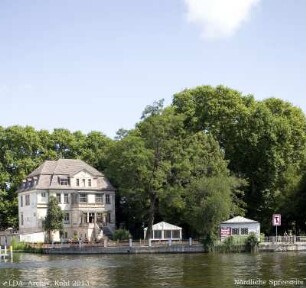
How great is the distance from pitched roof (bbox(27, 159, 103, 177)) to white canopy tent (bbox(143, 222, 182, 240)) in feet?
56.5

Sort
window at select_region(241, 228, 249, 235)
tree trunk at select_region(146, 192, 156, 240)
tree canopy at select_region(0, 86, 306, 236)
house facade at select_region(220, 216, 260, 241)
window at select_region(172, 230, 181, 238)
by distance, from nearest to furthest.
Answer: house facade at select_region(220, 216, 260, 241), window at select_region(241, 228, 249, 235), tree canopy at select_region(0, 86, 306, 236), window at select_region(172, 230, 181, 238), tree trunk at select_region(146, 192, 156, 240)

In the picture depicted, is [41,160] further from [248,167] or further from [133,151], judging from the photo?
[248,167]

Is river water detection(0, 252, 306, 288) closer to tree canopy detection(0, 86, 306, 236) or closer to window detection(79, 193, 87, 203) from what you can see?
tree canopy detection(0, 86, 306, 236)

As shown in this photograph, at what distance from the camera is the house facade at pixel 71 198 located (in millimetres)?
78312

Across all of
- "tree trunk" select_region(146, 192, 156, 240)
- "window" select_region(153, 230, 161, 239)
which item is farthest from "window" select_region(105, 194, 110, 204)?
"window" select_region(153, 230, 161, 239)

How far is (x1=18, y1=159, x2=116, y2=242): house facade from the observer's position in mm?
78312

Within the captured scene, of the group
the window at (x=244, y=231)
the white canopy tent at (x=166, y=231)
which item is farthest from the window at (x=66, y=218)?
the window at (x=244, y=231)

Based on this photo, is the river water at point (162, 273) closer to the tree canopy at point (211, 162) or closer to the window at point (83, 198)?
the tree canopy at point (211, 162)

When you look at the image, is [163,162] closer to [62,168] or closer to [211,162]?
[211,162]

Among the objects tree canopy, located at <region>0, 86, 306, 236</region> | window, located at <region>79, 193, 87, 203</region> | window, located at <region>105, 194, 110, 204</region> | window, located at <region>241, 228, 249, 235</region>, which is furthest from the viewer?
window, located at <region>105, 194, 110, 204</region>

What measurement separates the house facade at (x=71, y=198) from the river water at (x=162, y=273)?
30382 mm

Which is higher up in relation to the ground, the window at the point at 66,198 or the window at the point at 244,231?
the window at the point at 66,198

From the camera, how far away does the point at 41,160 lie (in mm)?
88312

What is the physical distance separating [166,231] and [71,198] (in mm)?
17233
